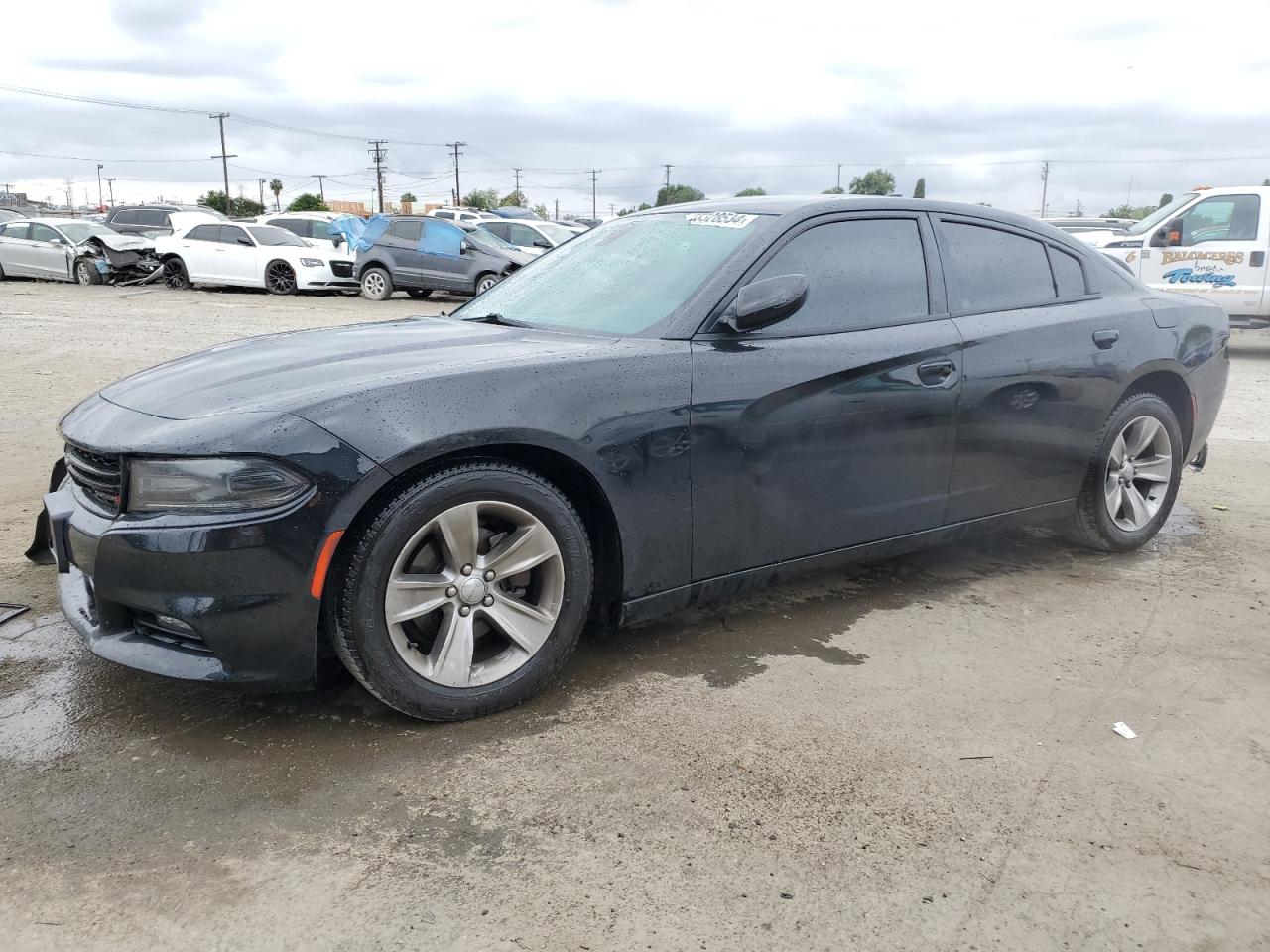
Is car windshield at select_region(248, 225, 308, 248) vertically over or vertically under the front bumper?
over

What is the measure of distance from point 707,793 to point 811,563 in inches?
48.4

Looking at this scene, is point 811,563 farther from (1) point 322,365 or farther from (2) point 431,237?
(2) point 431,237

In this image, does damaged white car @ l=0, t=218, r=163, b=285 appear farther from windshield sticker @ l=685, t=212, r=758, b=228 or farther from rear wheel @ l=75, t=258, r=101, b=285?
windshield sticker @ l=685, t=212, r=758, b=228

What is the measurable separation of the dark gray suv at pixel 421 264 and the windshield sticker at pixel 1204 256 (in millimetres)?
10615

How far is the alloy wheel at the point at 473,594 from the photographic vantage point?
298 centimetres

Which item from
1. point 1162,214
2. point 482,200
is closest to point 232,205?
point 482,200

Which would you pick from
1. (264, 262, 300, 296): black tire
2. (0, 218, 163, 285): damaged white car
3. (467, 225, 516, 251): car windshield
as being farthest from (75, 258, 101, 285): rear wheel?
(467, 225, 516, 251): car windshield

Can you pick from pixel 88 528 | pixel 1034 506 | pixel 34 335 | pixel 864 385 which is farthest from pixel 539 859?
pixel 34 335

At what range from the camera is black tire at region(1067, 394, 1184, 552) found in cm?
463

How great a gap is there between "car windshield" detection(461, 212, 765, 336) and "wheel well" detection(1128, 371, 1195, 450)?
214 centimetres

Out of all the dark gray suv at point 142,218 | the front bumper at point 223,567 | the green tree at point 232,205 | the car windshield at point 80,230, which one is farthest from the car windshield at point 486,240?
the green tree at point 232,205

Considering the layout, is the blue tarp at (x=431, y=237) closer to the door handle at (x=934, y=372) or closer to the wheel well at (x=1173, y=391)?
the wheel well at (x=1173, y=391)

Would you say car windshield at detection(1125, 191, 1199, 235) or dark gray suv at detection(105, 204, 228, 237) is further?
dark gray suv at detection(105, 204, 228, 237)

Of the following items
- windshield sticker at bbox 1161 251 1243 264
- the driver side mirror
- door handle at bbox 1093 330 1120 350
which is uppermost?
the driver side mirror
